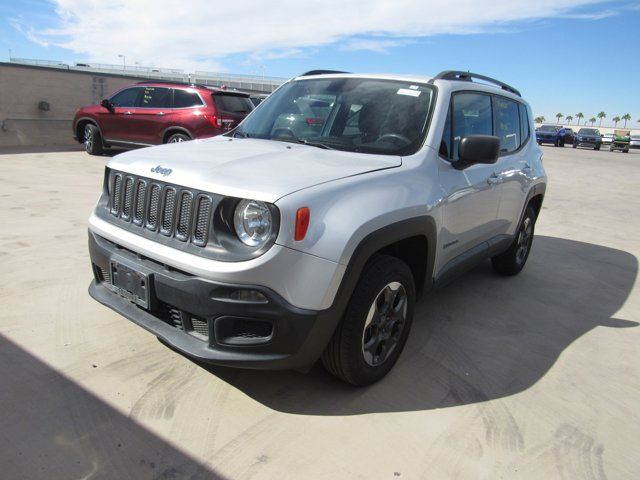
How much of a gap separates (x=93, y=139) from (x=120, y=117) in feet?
4.04

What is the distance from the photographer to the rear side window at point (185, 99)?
34.4 feet

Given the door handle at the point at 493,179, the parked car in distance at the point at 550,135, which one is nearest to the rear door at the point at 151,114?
the door handle at the point at 493,179

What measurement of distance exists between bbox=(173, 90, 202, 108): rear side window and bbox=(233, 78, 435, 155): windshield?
697 cm

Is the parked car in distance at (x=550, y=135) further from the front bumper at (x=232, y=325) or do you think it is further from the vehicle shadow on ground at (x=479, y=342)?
the front bumper at (x=232, y=325)

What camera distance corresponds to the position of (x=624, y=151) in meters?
37.3

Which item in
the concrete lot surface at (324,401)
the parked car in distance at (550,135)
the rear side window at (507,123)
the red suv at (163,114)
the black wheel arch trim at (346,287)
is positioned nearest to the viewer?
the concrete lot surface at (324,401)

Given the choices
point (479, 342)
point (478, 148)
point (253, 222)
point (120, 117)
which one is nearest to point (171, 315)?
point (253, 222)

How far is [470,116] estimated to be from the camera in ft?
12.8

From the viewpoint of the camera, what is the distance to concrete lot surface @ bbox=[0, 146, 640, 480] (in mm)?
2328

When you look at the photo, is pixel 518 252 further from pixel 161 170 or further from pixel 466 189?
pixel 161 170

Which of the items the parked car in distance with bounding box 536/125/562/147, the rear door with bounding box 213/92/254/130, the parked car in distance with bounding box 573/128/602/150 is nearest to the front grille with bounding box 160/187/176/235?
the rear door with bounding box 213/92/254/130

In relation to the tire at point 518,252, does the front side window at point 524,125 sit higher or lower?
higher

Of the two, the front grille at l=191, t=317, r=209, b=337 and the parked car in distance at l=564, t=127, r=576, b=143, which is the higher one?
the front grille at l=191, t=317, r=209, b=337

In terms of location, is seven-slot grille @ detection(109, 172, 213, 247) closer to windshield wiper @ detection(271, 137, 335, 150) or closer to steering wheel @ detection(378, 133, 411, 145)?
windshield wiper @ detection(271, 137, 335, 150)
